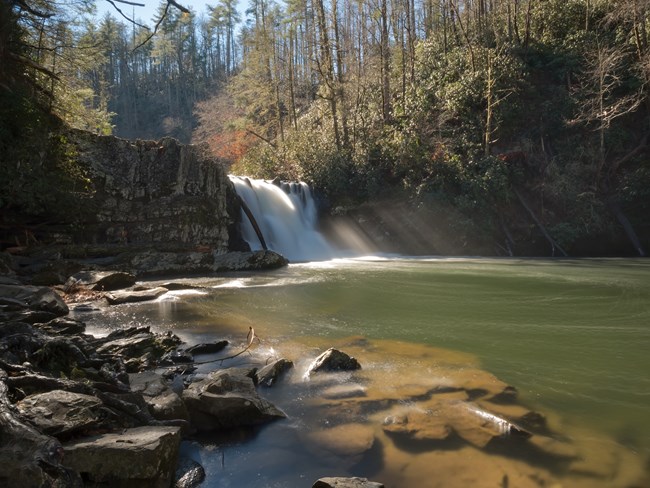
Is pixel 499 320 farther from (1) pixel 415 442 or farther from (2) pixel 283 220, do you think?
(2) pixel 283 220

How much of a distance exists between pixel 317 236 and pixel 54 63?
12.2 m

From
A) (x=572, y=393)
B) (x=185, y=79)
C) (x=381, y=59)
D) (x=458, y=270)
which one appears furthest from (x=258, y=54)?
(x=185, y=79)

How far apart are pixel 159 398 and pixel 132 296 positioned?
6052 mm

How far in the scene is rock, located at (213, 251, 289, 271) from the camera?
14.6 metres

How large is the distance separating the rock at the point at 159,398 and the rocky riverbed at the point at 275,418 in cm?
1

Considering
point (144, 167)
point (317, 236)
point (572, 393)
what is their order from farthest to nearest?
point (317, 236) → point (144, 167) → point (572, 393)

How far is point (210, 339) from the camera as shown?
21.8 feet

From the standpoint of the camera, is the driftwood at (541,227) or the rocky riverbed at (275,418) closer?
the rocky riverbed at (275,418)

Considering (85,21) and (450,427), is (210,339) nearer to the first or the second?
(450,427)

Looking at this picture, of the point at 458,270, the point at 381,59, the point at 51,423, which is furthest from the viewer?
the point at 381,59

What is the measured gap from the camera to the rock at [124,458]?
259cm

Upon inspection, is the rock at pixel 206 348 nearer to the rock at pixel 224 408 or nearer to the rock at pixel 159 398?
the rock at pixel 159 398

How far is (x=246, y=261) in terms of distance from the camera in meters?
14.9

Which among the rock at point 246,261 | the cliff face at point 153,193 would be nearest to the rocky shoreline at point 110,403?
the rock at point 246,261
